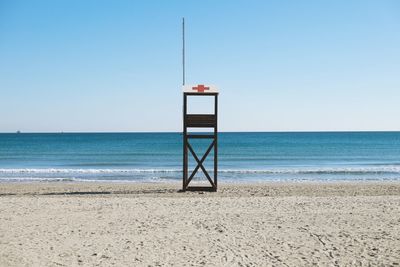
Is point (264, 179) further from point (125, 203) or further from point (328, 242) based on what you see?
point (328, 242)

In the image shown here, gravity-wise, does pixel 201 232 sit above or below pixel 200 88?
below

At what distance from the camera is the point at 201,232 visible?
8281 millimetres

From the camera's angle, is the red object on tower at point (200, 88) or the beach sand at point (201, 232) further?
the red object on tower at point (200, 88)

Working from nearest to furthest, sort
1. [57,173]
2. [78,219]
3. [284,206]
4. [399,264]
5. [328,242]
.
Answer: [399,264], [328,242], [78,219], [284,206], [57,173]

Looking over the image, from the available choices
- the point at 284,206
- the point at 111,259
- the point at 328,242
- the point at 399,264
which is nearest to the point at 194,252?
the point at 111,259

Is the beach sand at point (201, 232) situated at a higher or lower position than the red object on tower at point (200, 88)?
lower

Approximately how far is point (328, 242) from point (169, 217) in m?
3.63

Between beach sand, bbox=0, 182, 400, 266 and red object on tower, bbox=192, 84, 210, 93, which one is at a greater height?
red object on tower, bbox=192, 84, 210, 93

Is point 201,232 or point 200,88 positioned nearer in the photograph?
point 201,232

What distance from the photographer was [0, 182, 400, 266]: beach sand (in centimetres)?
667

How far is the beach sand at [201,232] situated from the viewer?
21.9 ft

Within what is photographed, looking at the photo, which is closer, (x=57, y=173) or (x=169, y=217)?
(x=169, y=217)

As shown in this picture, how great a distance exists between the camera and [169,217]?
9.70 metres

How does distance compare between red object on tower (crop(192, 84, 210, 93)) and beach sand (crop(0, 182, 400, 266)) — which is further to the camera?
red object on tower (crop(192, 84, 210, 93))
